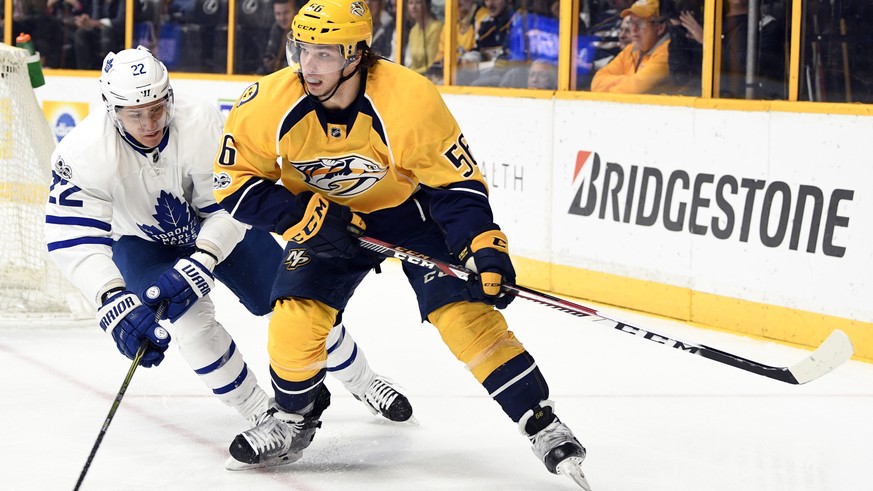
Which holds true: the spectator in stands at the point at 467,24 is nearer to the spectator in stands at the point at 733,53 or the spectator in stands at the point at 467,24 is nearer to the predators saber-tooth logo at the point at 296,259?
the spectator in stands at the point at 733,53

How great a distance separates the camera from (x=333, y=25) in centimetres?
275

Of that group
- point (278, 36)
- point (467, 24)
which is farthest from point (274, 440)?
point (278, 36)

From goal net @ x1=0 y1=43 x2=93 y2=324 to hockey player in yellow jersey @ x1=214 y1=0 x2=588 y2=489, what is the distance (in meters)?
1.98

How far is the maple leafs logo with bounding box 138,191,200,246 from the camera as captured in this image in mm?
3111

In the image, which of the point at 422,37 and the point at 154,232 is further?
the point at 422,37

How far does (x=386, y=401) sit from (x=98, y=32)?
16.2ft

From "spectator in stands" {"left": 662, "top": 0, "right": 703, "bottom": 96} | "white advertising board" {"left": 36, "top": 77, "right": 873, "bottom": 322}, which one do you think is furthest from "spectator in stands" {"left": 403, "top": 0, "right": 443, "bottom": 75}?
"spectator in stands" {"left": 662, "top": 0, "right": 703, "bottom": 96}

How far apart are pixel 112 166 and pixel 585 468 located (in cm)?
135

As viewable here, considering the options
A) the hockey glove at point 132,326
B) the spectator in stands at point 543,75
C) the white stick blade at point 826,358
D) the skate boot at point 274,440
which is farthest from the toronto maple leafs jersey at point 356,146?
the spectator in stands at point 543,75

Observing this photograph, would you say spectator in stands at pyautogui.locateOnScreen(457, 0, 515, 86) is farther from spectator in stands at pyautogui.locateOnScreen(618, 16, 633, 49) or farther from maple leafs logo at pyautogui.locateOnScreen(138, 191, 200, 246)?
maple leafs logo at pyautogui.locateOnScreen(138, 191, 200, 246)

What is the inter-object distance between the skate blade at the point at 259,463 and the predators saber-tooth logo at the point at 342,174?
2.09ft

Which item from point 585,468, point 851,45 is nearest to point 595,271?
point 851,45

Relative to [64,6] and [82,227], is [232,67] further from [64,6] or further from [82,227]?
[82,227]

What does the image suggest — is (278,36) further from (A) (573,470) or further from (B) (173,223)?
(A) (573,470)
